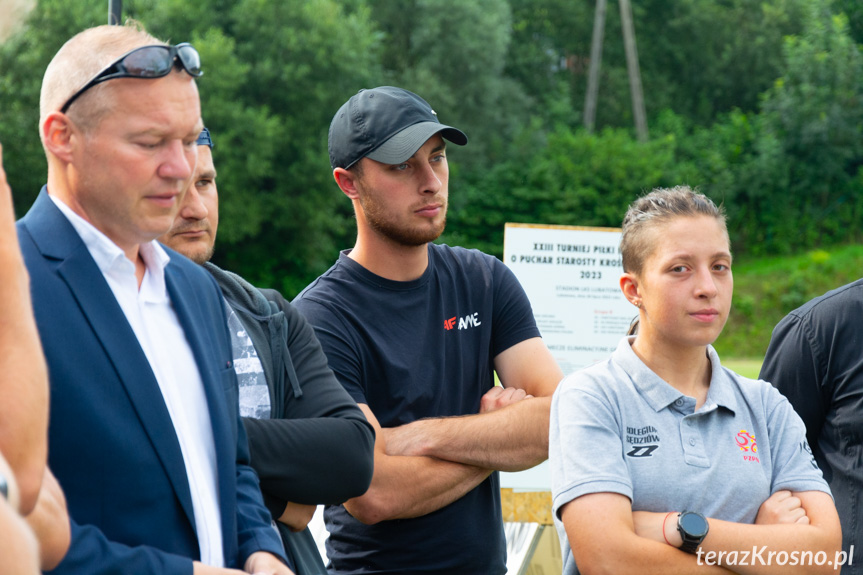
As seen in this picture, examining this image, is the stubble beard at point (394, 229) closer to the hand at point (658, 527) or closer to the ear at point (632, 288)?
the ear at point (632, 288)

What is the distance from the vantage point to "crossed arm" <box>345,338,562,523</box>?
2.68 metres

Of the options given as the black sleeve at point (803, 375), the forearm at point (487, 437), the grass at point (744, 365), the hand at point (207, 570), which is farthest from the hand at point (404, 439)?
the grass at point (744, 365)

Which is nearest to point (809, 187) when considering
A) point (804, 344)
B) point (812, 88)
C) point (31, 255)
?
point (812, 88)

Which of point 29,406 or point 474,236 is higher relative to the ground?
point 29,406

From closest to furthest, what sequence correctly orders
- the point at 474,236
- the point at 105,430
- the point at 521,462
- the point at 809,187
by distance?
the point at 105,430 → the point at 521,462 → the point at 474,236 → the point at 809,187

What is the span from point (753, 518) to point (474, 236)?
95.4ft

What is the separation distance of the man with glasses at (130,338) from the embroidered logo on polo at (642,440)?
3.31 feet

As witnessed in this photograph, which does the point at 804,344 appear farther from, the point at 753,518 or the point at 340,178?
the point at 340,178

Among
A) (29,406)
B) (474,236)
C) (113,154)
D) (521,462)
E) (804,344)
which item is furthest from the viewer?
(474,236)

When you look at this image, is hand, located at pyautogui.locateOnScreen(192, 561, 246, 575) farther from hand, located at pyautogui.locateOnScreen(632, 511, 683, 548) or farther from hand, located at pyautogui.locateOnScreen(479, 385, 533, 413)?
hand, located at pyautogui.locateOnScreen(479, 385, 533, 413)

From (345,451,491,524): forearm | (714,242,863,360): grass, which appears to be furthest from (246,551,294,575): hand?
(714,242,863,360): grass

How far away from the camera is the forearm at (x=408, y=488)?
2.67 m

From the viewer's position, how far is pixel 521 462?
2820 mm

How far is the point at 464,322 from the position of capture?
9.91 feet
